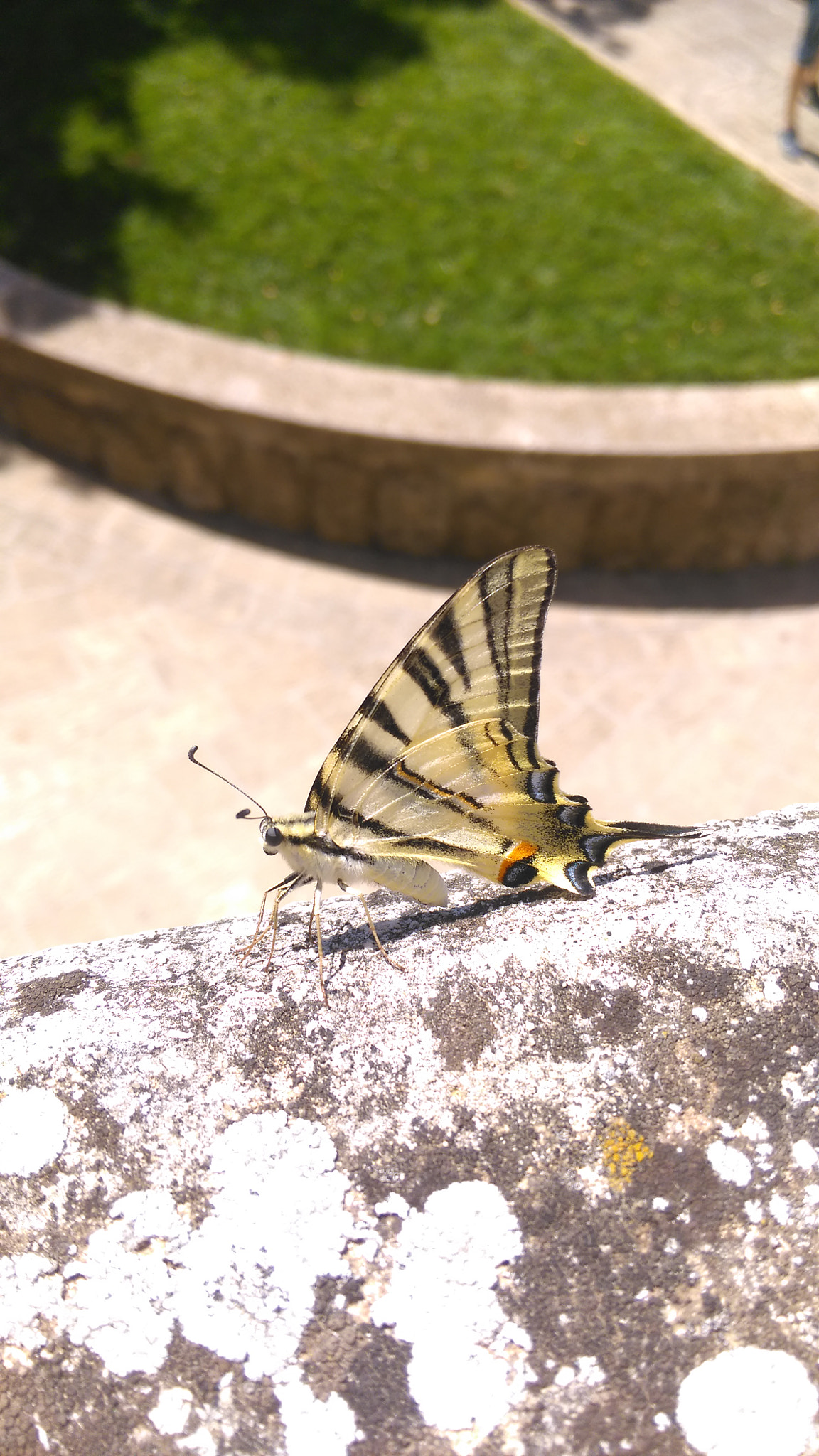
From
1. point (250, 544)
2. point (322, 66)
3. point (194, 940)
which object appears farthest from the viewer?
point (322, 66)

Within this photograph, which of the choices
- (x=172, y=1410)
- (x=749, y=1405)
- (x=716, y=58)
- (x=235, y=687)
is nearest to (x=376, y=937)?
(x=172, y=1410)

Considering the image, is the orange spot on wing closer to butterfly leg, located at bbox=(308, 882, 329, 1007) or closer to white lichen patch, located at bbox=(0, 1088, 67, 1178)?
butterfly leg, located at bbox=(308, 882, 329, 1007)

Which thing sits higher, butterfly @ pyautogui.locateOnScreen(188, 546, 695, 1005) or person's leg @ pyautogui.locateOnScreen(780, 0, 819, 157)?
person's leg @ pyautogui.locateOnScreen(780, 0, 819, 157)

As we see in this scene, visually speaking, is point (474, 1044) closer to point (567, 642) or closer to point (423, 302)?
point (567, 642)

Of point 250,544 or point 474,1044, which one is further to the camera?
point 250,544

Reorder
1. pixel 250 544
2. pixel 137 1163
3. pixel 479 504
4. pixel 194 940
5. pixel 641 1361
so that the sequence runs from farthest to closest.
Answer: pixel 250 544
pixel 479 504
pixel 194 940
pixel 137 1163
pixel 641 1361

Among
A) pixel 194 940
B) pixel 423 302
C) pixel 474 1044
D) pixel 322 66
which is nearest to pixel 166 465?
pixel 423 302

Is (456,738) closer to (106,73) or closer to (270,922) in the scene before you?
(270,922)

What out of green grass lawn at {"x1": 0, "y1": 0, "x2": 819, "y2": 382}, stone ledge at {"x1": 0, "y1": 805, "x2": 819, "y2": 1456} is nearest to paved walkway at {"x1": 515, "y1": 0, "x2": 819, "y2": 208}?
green grass lawn at {"x1": 0, "y1": 0, "x2": 819, "y2": 382}
